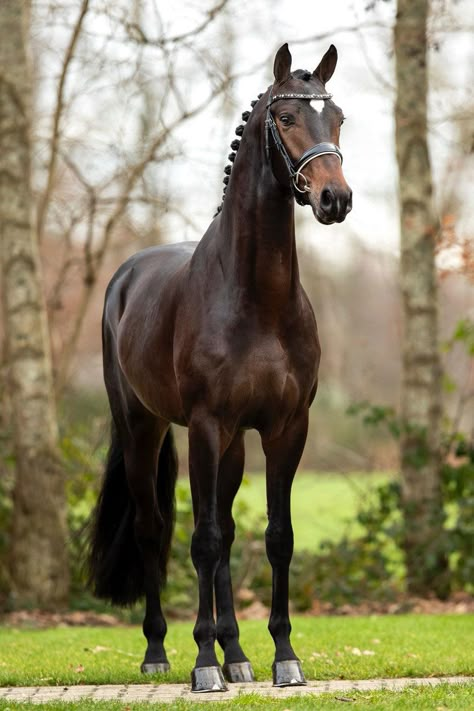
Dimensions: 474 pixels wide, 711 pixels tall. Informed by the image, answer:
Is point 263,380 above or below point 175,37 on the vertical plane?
below

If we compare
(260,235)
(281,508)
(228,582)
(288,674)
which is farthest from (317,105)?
(288,674)

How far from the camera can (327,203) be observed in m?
4.64

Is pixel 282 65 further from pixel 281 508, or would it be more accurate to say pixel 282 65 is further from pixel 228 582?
pixel 228 582

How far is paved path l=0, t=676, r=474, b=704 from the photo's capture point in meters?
5.02

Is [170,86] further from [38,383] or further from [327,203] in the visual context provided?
[327,203]

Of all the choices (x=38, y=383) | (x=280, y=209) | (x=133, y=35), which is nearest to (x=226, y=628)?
(x=280, y=209)

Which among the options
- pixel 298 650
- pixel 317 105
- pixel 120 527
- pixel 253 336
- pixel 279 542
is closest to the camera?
pixel 317 105

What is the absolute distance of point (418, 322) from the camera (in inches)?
425

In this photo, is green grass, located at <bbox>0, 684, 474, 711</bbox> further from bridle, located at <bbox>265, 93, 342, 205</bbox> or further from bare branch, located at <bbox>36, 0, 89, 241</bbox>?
bare branch, located at <bbox>36, 0, 89, 241</bbox>

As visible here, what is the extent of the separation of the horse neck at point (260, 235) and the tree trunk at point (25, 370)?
5227mm

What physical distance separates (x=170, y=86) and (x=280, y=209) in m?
5.27

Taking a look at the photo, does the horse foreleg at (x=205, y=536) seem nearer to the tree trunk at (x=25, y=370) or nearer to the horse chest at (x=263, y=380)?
the horse chest at (x=263, y=380)

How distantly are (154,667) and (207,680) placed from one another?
1.00 metres

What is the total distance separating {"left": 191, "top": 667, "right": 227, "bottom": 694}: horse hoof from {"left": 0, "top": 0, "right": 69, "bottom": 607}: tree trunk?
5.22 metres
